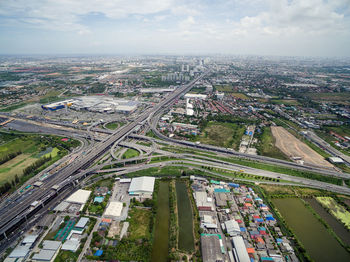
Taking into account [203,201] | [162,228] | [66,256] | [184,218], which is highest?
[203,201]

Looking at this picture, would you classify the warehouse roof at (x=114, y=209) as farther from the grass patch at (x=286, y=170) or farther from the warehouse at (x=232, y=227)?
the grass patch at (x=286, y=170)

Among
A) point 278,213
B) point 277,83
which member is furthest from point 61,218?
point 277,83

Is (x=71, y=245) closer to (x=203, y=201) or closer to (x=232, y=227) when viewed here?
(x=203, y=201)

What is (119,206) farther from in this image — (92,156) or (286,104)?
(286,104)

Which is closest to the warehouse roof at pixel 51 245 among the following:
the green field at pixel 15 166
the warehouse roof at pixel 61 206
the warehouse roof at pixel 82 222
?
the warehouse roof at pixel 82 222

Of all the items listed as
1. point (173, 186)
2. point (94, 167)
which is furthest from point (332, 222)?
point (94, 167)
